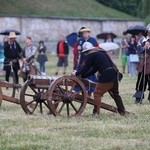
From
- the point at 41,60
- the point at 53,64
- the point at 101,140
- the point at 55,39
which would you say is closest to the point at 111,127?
the point at 101,140

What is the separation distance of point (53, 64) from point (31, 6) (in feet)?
67.8

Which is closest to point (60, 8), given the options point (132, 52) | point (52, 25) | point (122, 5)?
point (52, 25)

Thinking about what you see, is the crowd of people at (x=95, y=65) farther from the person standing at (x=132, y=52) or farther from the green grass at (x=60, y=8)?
the green grass at (x=60, y=8)

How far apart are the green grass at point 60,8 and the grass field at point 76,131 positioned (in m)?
42.0

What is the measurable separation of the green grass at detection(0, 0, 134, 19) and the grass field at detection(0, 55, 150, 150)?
4203cm

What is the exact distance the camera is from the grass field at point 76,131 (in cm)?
1073

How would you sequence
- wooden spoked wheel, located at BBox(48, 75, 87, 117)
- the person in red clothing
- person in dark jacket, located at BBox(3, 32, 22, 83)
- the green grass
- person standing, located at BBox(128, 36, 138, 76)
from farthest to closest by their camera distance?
the green grass < the person in red clothing < person standing, located at BBox(128, 36, 138, 76) < person in dark jacket, located at BBox(3, 32, 22, 83) < wooden spoked wheel, located at BBox(48, 75, 87, 117)

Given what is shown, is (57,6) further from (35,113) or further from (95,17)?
(35,113)

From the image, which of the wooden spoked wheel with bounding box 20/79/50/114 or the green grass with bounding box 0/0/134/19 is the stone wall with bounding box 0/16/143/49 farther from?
the wooden spoked wheel with bounding box 20/79/50/114

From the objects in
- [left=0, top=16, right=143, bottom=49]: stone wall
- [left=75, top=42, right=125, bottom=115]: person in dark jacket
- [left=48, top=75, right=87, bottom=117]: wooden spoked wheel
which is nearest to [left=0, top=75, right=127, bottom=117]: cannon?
[left=48, top=75, right=87, bottom=117]: wooden spoked wheel

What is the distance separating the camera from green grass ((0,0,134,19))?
5728 cm

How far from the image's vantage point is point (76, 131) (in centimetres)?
1216

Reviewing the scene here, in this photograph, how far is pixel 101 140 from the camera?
11.2m

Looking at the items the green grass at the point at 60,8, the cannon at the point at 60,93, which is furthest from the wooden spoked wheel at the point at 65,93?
the green grass at the point at 60,8
